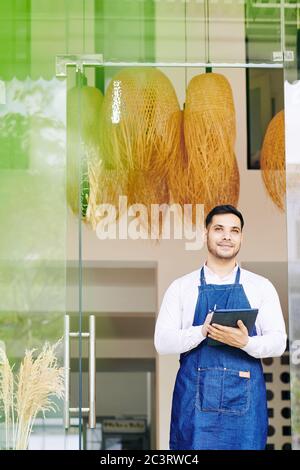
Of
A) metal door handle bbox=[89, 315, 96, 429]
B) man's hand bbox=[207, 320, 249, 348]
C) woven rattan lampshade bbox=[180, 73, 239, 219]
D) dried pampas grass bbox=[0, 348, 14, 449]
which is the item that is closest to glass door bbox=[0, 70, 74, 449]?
dried pampas grass bbox=[0, 348, 14, 449]

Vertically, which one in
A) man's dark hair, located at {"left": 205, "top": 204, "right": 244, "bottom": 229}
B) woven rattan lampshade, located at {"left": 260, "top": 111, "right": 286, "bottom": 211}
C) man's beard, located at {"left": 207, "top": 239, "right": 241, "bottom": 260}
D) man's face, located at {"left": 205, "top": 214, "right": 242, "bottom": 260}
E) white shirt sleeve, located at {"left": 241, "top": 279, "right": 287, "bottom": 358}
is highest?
woven rattan lampshade, located at {"left": 260, "top": 111, "right": 286, "bottom": 211}

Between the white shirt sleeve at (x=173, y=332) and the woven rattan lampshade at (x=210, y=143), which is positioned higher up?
the woven rattan lampshade at (x=210, y=143)

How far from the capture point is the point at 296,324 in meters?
6.05

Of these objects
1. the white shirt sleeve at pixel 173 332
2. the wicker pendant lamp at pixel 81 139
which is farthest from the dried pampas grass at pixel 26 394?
the wicker pendant lamp at pixel 81 139

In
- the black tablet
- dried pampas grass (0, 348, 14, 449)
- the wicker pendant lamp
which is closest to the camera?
dried pampas grass (0, 348, 14, 449)

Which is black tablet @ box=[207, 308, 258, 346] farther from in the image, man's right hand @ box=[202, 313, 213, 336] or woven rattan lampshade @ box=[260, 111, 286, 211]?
woven rattan lampshade @ box=[260, 111, 286, 211]

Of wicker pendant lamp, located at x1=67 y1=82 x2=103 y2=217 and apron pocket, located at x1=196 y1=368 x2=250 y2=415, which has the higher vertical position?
wicker pendant lamp, located at x1=67 y1=82 x2=103 y2=217

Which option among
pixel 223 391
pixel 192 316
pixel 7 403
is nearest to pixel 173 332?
pixel 192 316

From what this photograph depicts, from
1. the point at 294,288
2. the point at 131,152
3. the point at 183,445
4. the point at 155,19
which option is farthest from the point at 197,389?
the point at 155,19

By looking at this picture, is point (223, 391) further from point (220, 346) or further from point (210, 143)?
point (210, 143)

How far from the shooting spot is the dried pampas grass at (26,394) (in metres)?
5.90

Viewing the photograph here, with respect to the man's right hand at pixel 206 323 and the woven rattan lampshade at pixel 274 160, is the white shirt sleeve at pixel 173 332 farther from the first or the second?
the woven rattan lampshade at pixel 274 160

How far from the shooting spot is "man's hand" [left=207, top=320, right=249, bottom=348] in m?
6.02

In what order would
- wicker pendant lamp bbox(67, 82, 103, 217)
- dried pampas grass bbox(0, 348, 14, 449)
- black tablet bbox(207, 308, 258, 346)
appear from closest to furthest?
1. dried pampas grass bbox(0, 348, 14, 449)
2. black tablet bbox(207, 308, 258, 346)
3. wicker pendant lamp bbox(67, 82, 103, 217)
